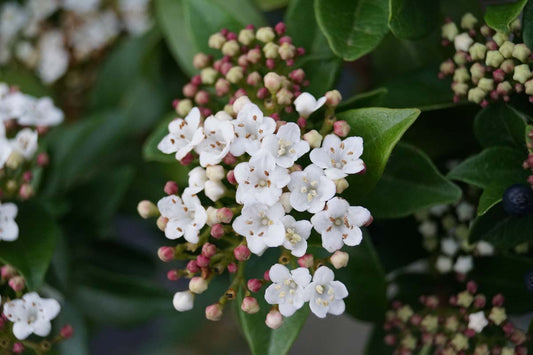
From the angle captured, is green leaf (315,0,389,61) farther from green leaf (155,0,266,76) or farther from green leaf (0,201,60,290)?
green leaf (0,201,60,290)

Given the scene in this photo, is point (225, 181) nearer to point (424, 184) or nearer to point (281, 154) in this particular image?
point (281, 154)

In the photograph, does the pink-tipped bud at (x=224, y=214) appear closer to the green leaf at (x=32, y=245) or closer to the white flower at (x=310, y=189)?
the white flower at (x=310, y=189)

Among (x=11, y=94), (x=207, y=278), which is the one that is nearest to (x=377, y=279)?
(x=207, y=278)

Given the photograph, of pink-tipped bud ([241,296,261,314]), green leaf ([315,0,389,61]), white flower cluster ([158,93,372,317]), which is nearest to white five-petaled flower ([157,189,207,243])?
white flower cluster ([158,93,372,317])

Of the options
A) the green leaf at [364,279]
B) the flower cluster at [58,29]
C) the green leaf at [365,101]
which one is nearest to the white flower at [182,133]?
the green leaf at [365,101]

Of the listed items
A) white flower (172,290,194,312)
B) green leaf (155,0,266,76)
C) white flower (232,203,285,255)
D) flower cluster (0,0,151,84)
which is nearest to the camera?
white flower (232,203,285,255)

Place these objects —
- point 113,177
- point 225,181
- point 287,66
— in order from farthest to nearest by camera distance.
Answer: point 113,177
point 287,66
point 225,181

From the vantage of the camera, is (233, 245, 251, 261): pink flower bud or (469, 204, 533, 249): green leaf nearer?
Result: (233, 245, 251, 261): pink flower bud
